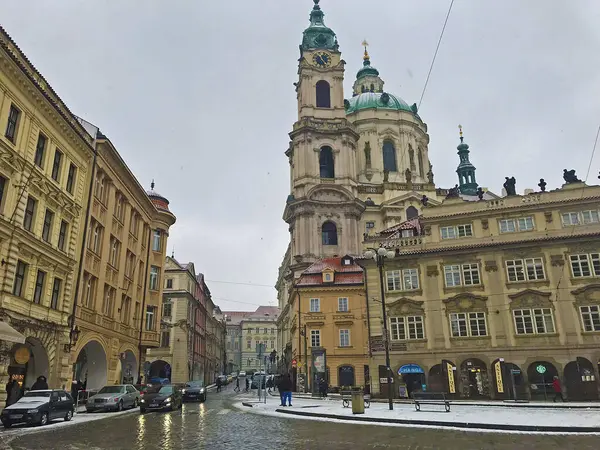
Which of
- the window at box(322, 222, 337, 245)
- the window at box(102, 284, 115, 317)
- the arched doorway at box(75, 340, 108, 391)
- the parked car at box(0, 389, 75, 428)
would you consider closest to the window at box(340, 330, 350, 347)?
the window at box(322, 222, 337, 245)

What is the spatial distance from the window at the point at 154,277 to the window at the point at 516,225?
28.5m

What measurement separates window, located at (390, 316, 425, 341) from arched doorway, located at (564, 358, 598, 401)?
30.0 feet

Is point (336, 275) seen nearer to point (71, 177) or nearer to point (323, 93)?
point (71, 177)

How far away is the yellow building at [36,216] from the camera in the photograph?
73.0 ft

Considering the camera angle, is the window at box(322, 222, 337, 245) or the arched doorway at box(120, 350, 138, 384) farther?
the window at box(322, 222, 337, 245)

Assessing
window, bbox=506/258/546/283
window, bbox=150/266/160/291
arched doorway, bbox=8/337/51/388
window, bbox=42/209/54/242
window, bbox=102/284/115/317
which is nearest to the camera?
arched doorway, bbox=8/337/51/388

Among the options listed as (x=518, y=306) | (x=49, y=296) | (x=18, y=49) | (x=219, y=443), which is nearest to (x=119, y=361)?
(x=49, y=296)

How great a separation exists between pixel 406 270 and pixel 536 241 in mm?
8795

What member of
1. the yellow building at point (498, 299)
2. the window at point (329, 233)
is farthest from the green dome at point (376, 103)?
the yellow building at point (498, 299)

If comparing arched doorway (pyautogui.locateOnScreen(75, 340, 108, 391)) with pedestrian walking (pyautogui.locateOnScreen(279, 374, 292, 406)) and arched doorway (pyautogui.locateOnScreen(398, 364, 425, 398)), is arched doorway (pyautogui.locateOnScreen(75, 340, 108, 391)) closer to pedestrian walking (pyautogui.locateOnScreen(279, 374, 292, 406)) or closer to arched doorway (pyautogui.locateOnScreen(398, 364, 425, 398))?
pedestrian walking (pyautogui.locateOnScreen(279, 374, 292, 406))

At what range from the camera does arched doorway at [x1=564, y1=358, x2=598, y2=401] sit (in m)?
31.5

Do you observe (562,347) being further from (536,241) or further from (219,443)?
(219,443)

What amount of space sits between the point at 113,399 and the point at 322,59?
213 feet

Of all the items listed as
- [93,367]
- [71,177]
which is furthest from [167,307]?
[71,177]
